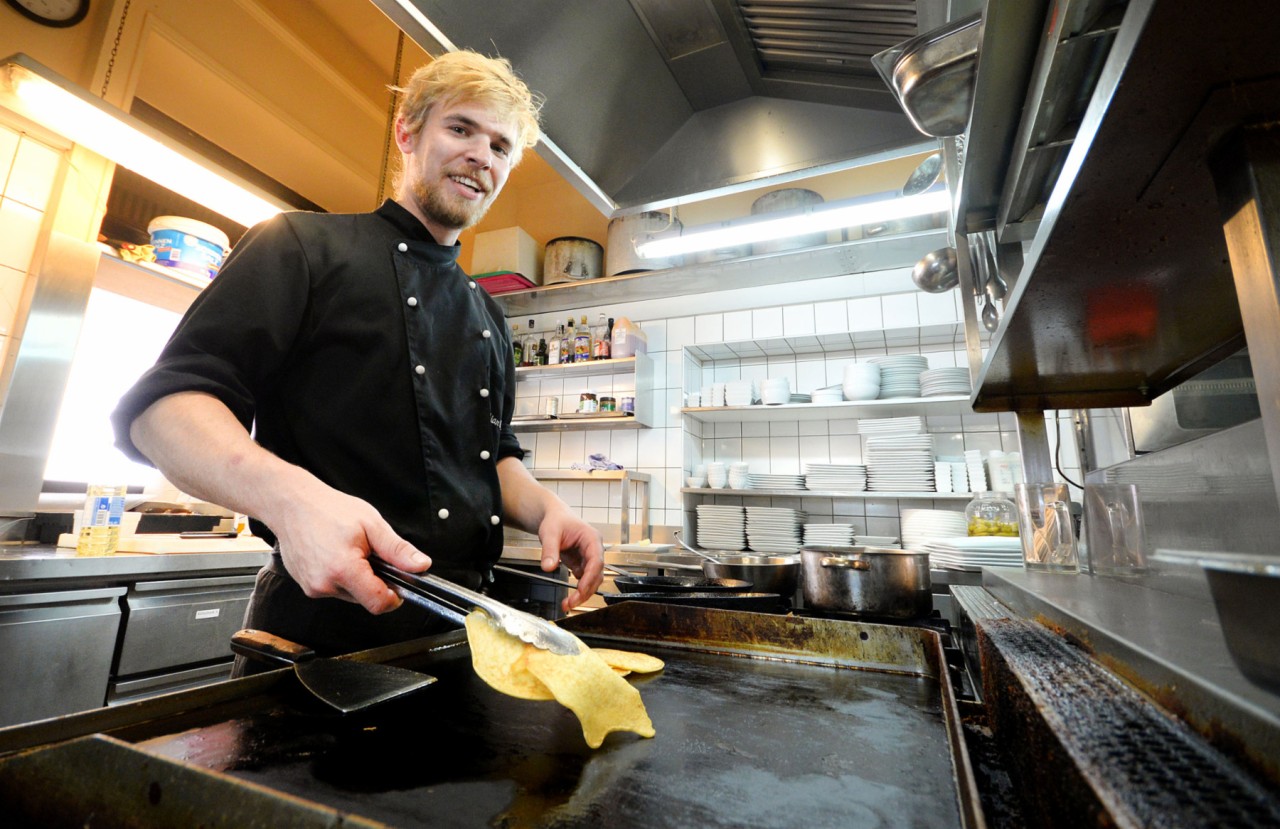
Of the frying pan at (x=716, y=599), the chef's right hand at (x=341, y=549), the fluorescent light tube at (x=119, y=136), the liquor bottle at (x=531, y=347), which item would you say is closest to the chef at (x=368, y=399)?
the chef's right hand at (x=341, y=549)

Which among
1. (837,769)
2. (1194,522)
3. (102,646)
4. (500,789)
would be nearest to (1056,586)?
(1194,522)

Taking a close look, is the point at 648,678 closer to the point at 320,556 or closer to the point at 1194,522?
the point at 320,556

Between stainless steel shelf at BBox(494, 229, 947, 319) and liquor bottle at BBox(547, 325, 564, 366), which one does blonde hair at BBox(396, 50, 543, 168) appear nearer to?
stainless steel shelf at BBox(494, 229, 947, 319)

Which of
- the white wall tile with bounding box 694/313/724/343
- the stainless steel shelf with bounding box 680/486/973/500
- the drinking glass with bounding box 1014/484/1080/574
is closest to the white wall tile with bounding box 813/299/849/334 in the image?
the white wall tile with bounding box 694/313/724/343

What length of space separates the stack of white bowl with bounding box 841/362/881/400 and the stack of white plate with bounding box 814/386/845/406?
8 cm

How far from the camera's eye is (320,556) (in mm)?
662

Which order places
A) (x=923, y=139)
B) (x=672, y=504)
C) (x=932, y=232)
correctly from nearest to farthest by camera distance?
1. (x=923, y=139)
2. (x=932, y=232)
3. (x=672, y=504)

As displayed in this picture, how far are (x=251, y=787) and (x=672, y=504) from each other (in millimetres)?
Result: 3232

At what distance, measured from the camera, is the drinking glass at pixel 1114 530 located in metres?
1.22

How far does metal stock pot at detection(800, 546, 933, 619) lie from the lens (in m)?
1.27

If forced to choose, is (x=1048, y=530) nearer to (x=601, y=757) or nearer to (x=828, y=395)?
(x=601, y=757)

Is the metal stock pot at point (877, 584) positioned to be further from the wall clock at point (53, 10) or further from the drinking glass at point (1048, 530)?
the wall clock at point (53, 10)

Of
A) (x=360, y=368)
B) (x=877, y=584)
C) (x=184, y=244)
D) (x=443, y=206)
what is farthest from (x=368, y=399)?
(x=184, y=244)

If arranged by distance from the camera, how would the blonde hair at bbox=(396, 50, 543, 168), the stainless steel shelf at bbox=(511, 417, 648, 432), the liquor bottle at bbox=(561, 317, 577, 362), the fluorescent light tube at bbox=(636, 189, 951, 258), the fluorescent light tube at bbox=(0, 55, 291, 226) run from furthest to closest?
the liquor bottle at bbox=(561, 317, 577, 362), the stainless steel shelf at bbox=(511, 417, 648, 432), the fluorescent light tube at bbox=(636, 189, 951, 258), the fluorescent light tube at bbox=(0, 55, 291, 226), the blonde hair at bbox=(396, 50, 543, 168)
